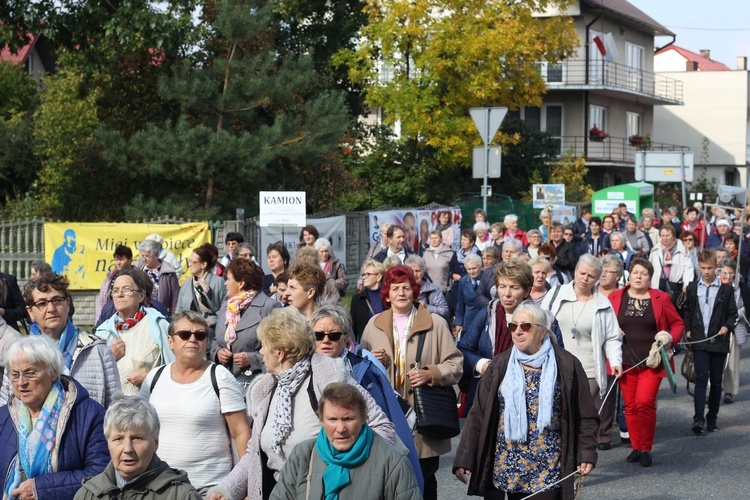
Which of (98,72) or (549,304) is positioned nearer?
(549,304)

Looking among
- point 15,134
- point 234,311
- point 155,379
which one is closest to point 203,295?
point 234,311

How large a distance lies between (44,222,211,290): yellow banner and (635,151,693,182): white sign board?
60.1 ft

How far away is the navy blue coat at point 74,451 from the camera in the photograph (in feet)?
15.5

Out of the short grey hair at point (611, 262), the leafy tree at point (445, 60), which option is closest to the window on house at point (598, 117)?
the leafy tree at point (445, 60)

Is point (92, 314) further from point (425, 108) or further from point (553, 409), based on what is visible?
point (425, 108)

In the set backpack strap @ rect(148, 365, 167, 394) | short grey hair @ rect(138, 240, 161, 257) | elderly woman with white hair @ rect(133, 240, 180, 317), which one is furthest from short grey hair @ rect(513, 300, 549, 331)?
short grey hair @ rect(138, 240, 161, 257)

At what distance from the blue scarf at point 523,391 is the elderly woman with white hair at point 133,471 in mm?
2221

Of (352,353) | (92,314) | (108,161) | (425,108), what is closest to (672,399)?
(352,353)

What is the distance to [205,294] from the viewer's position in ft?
33.2

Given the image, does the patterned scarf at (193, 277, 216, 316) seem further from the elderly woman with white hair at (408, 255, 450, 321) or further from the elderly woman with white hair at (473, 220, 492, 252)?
the elderly woman with white hair at (473, 220, 492, 252)

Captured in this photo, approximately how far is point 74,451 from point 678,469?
605cm

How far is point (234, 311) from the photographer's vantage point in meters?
7.70

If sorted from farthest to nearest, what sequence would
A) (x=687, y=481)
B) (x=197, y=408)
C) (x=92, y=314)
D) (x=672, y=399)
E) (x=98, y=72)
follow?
(x=98, y=72), (x=92, y=314), (x=672, y=399), (x=687, y=481), (x=197, y=408)

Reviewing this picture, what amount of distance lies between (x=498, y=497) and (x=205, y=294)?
14.8ft
